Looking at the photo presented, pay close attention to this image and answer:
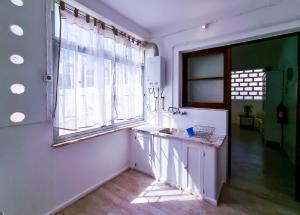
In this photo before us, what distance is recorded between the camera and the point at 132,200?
A: 6.91ft

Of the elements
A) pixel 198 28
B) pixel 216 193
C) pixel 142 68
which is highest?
pixel 198 28

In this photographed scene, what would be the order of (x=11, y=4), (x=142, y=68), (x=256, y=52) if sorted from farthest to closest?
1. (x=256, y=52)
2. (x=142, y=68)
3. (x=11, y=4)

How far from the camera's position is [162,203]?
2059 mm

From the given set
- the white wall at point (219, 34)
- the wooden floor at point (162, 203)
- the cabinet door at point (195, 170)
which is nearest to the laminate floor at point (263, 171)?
the wooden floor at point (162, 203)

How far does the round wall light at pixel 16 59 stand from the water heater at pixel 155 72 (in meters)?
1.91

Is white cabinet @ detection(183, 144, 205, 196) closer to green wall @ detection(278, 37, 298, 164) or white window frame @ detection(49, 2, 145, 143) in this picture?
white window frame @ detection(49, 2, 145, 143)

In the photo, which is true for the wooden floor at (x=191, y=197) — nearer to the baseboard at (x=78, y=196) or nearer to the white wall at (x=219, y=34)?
the baseboard at (x=78, y=196)

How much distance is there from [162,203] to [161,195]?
0.16 metres

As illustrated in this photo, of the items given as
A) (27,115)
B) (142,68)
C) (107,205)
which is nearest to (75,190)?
(107,205)

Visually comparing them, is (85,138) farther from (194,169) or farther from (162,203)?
(194,169)

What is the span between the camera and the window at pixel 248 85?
6947mm

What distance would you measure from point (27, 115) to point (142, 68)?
2133mm

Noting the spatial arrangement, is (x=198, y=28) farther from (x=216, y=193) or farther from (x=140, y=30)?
(x=216, y=193)

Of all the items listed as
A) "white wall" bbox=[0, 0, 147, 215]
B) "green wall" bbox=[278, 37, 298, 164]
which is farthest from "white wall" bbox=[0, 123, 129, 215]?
"green wall" bbox=[278, 37, 298, 164]
